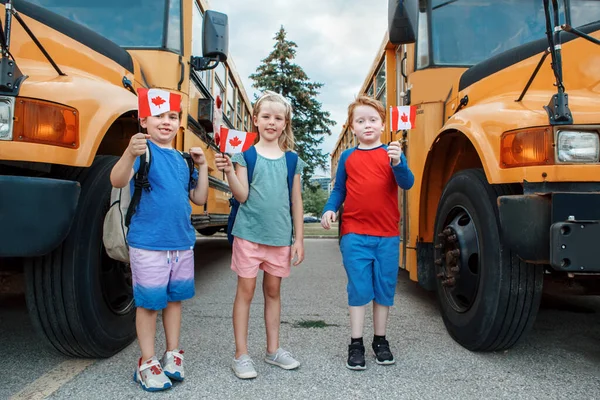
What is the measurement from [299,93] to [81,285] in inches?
951

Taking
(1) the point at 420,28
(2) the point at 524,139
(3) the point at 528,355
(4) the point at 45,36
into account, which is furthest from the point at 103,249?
(1) the point at 420,28

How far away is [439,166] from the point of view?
2.88m

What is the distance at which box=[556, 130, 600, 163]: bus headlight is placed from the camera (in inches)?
67.0

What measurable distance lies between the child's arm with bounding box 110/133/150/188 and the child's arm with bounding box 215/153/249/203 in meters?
0.30

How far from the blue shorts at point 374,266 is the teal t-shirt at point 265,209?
1.05 feet

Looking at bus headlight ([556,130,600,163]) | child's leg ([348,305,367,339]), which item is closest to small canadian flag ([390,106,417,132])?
bus headlight ([556,130,600,163])

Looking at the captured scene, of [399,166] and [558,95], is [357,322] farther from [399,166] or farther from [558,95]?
[558,95]

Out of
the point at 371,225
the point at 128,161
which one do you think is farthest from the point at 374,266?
the point at 128,161

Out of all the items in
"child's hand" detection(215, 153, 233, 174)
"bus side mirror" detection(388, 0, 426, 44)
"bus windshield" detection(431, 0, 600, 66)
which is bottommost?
"child's hand" detection(215, 153, 233, 174)

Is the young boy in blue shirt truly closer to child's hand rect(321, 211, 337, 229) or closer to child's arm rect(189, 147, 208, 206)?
child's arm rect(189, 147, 208, 206)

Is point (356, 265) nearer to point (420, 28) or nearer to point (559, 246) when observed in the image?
point (559, 246)

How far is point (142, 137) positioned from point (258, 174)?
574mm

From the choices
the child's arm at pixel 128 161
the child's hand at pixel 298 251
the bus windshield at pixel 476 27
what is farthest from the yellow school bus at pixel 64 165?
the bus windshield at pixel 476 27

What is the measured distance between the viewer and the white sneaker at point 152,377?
1785 mm
